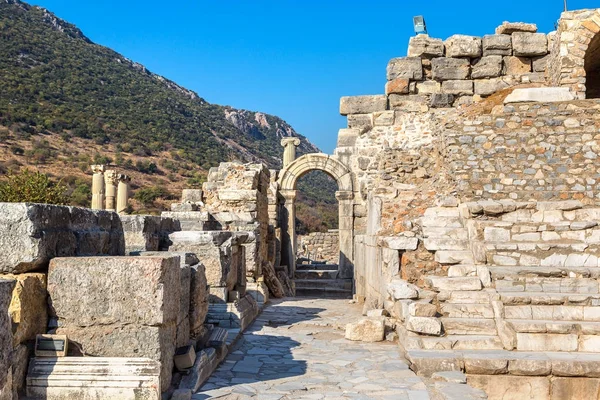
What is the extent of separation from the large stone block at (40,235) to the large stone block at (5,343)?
77 cm

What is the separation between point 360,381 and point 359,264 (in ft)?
21.1

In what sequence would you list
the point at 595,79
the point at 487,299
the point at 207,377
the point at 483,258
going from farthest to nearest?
the point at 595,79 → the point at 483,258 → the point at 487,299 → the point at 207,377

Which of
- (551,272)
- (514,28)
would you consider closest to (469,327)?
(551,272)

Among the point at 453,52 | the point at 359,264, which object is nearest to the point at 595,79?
the point at 453,52

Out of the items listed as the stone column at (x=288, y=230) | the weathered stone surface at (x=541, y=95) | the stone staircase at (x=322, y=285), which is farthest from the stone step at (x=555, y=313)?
the stone column at (x=288, y=230)

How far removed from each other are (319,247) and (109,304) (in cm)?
2060

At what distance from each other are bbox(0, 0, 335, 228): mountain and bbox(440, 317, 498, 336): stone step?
26161 millimetres

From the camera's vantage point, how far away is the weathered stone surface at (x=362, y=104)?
15.2 meters

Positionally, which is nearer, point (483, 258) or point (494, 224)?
point (483, 258)

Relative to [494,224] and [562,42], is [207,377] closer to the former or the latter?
[494,224]

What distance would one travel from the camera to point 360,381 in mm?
4930

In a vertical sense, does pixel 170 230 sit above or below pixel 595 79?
below

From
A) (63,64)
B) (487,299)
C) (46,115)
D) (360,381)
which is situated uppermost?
(63,64)

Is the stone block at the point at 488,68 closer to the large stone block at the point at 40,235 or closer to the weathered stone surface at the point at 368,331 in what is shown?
the weathered stone surface at the point at 368,331
